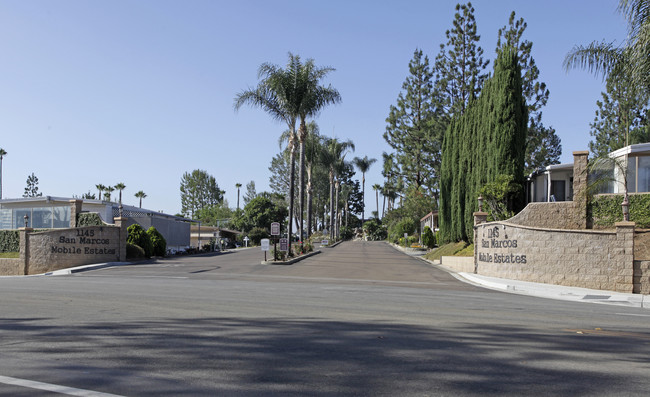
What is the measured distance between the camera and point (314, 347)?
7.45m

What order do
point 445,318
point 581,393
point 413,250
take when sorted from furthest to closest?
point 413,250, point 445,318, point 581,393

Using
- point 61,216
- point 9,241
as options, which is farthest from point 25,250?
point 61,216

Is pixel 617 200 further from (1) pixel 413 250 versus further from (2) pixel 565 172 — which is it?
(1) pixel 413 250

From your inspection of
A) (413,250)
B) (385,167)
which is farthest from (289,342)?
(385,167)

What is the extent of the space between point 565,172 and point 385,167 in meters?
42.9

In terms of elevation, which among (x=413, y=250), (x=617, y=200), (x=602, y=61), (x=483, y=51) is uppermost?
(x=483, y=51)

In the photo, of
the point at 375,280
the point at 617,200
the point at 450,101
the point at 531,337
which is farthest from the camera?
the point at 450,101

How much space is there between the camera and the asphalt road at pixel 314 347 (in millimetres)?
5742

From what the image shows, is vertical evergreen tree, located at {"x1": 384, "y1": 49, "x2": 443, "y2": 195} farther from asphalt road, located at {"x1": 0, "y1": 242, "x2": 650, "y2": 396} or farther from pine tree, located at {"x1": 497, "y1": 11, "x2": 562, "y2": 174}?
asphalt road, located at {"x1": 0, "y1": 242, "x2": 650, "y2": 396}

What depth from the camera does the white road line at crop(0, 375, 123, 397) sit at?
533 centimetres

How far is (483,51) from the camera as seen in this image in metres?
55.2

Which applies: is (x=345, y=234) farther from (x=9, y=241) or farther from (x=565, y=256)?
(x=565, y=256)

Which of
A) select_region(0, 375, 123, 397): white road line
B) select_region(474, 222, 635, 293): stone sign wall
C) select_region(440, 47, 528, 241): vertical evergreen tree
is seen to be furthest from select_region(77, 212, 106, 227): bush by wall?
select_region(0, 375, 123, 397): white road line

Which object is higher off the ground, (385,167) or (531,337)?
(385,167)
